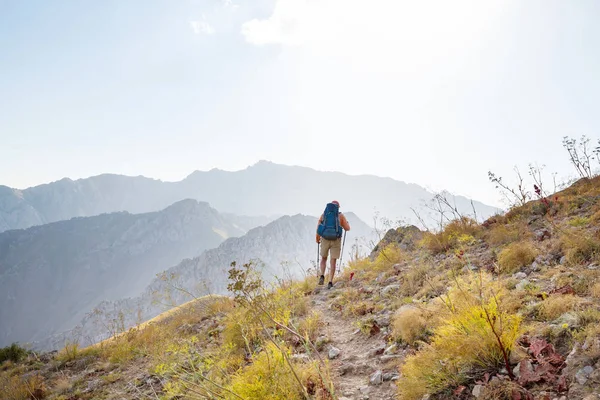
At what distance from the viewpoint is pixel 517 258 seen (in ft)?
18.3

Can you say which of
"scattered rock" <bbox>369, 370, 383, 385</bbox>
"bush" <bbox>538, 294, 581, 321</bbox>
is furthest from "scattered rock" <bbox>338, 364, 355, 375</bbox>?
"bush" <bbox>538, 294, 581, 321</bbox>

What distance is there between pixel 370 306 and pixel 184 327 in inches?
226

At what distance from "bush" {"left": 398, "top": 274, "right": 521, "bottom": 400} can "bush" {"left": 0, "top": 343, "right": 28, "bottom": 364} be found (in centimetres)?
1421

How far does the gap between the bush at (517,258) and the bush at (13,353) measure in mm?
15202

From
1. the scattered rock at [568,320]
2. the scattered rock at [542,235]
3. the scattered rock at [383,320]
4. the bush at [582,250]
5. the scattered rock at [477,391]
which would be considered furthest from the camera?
the scattered rock at [542,235]

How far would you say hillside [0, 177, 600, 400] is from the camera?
2615mm

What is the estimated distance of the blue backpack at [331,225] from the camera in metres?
9.50

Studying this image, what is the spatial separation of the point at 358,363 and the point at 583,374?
248 cm

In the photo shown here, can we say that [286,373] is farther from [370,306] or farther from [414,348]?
[370,306]

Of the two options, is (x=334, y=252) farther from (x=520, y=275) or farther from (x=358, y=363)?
(x=358, y=363)

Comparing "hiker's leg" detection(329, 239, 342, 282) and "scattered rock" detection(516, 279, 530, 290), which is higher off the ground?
"hiker's leg" detection(329, 239, 342, 282)

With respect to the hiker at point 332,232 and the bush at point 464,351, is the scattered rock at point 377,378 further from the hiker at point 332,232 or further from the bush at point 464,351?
the hiker at point 332,232

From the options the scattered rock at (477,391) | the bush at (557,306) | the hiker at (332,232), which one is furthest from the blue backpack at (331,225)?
the scattered rock at (477,391)

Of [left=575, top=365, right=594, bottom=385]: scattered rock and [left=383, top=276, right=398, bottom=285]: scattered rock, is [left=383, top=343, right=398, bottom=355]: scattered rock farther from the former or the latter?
[left=383, top=276, right=398, bottom=285]: scattered rock
